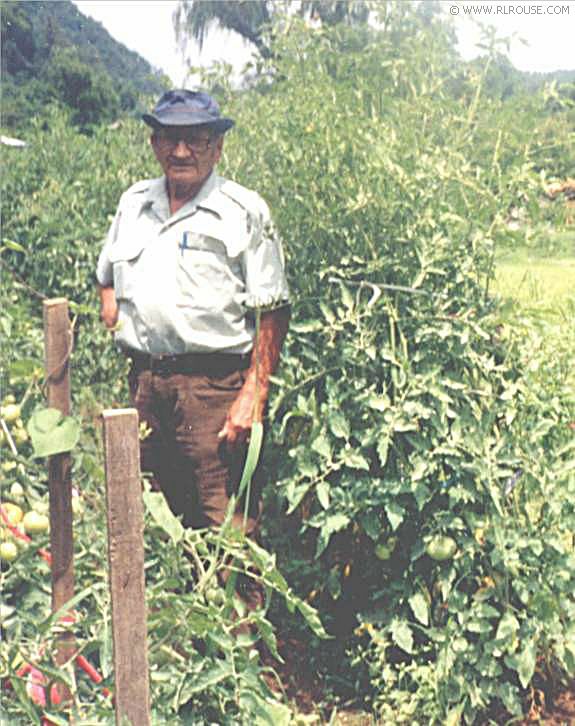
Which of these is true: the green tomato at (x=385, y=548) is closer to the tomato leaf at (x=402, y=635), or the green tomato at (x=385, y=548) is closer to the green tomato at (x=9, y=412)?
the tomato leaf at (x=402, y=635)

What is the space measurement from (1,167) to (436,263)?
14.6 feet

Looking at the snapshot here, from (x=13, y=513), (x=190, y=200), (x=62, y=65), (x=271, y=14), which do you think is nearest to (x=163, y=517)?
(x=13, y=513)

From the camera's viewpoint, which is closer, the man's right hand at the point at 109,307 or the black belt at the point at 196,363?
the black belt at the point at 196,363

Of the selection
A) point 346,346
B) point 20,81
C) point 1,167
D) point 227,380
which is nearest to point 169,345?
point 227,380

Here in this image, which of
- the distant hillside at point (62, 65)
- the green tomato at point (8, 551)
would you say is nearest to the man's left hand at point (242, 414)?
the green tomato at point (8, 551)

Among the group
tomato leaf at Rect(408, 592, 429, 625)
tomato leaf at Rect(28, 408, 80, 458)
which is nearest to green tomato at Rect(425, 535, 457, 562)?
tomato leaf at Rect(408, 592, 429, 625)

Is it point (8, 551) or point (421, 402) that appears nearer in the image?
point (8, 551)

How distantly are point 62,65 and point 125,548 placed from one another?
12.6 m

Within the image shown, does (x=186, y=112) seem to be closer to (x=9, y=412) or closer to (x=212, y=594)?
(x=9, y=412)

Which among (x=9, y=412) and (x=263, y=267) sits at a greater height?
(x=263, y=267)

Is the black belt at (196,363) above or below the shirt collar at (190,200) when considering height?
below

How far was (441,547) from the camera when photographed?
103 inches

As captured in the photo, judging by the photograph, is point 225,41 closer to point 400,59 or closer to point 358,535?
point 400,59

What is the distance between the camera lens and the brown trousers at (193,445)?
2.80m
